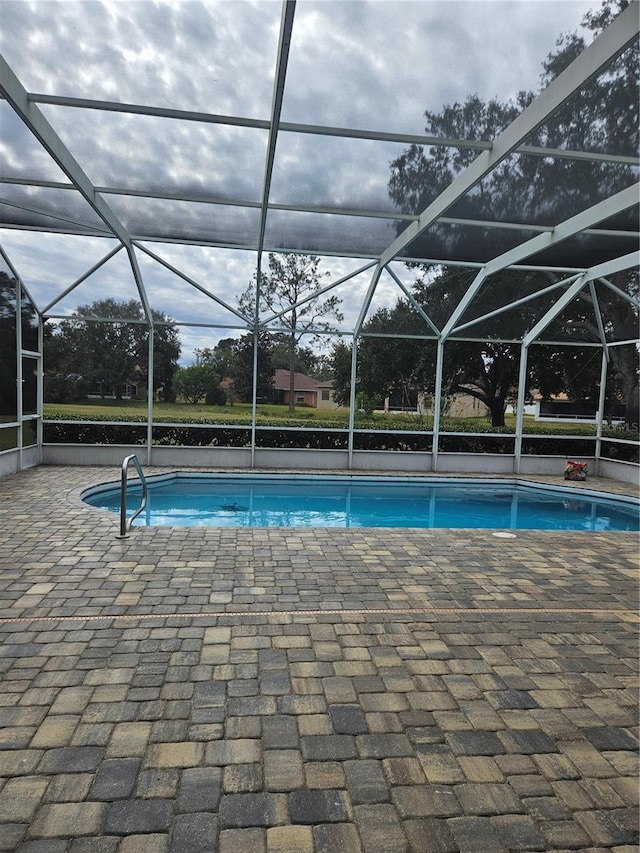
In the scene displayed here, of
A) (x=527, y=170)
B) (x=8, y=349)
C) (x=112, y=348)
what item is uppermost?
(x=527, y=170)

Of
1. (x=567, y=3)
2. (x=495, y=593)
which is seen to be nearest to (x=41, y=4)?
(x=567, y=3)

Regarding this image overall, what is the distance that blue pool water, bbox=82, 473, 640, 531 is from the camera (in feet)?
28.7

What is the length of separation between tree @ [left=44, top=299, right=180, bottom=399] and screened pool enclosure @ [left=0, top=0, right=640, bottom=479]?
0.05 m

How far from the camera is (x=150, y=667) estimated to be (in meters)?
2.91

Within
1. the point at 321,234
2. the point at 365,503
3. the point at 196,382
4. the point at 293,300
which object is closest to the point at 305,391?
the point at 293,300

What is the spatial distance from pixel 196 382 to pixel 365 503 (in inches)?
182

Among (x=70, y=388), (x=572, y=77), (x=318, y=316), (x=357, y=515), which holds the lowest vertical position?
(x=357, y=515)

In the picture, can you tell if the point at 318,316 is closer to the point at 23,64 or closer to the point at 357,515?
the point at 357,515

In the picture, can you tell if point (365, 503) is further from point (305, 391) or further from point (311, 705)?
point (311, 705)

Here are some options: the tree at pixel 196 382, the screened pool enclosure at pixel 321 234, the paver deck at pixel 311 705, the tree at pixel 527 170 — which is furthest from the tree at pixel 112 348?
the paver deck at pixel 311 705

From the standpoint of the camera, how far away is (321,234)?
8.07 meters

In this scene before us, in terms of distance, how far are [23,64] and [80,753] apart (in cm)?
532

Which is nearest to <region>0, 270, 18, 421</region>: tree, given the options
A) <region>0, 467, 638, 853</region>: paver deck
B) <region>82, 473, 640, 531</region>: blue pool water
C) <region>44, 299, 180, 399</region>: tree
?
<region>44, 299, 180, 399</region>: tree

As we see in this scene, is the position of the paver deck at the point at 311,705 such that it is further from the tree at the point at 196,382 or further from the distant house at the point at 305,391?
the distant house at the point at 305,391
